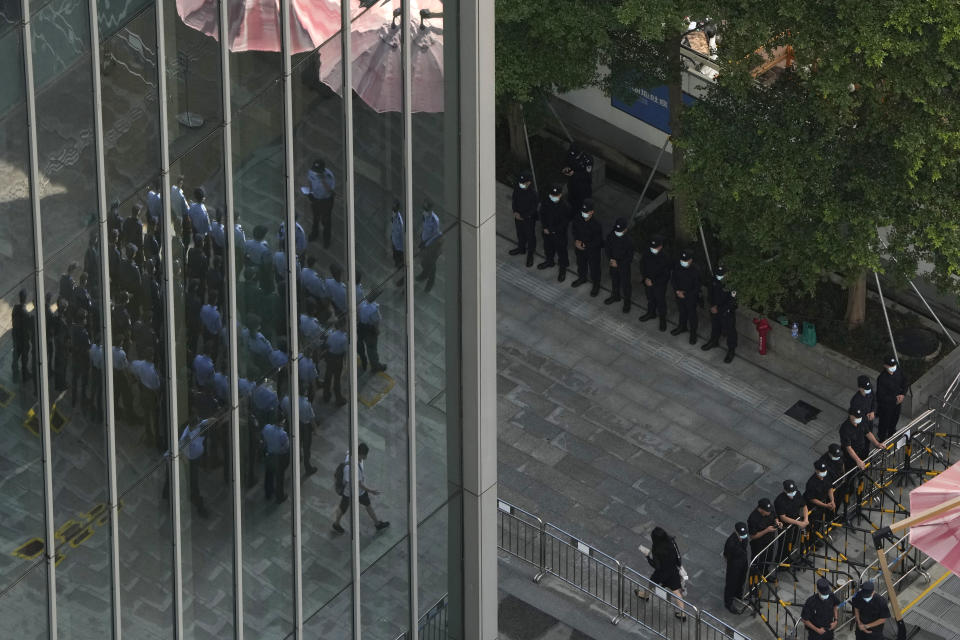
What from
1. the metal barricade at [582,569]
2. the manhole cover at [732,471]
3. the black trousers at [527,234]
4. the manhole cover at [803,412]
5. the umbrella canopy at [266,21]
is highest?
the umbrella canopy at [266,21]

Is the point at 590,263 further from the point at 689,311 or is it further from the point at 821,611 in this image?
the point at 821,611

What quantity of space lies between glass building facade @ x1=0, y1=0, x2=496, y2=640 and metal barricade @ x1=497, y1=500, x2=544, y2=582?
8540 millimetres

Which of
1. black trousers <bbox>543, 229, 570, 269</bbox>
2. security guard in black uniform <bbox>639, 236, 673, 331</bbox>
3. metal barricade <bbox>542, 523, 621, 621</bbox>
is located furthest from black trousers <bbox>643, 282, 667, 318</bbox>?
metal barricade <bbox>542, 523, 621, 621</bbox>

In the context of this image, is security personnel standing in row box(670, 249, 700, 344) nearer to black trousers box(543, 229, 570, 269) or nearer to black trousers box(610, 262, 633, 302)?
black trousers box(610, 262, 633, 302)

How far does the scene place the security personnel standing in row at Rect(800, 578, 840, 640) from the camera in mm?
23266

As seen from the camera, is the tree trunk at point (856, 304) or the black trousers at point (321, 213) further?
the tree trunk at point (856, 304)

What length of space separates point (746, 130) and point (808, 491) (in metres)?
4.93

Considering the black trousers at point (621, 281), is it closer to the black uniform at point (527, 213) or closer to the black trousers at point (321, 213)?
the black uniform at point (527, 213)

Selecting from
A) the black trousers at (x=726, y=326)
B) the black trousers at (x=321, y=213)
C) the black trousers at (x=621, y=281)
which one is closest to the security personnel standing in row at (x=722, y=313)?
the black trousers at (x=726, y=326)

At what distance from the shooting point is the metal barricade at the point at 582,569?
24.9 meters

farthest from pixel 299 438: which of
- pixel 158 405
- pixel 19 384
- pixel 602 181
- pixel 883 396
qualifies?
pixel 602 181

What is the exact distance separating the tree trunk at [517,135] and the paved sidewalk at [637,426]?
2648 mm

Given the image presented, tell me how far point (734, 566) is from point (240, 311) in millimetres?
12037

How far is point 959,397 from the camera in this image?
93.8 feet
